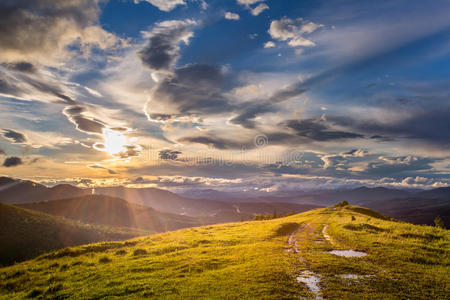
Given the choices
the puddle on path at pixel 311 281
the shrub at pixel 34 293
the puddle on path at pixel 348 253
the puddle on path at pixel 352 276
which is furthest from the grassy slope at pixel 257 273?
the puddle on path at pixel 348 253

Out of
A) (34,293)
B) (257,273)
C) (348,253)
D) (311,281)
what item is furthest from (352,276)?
(34,293)

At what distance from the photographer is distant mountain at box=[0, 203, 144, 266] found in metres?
77.6

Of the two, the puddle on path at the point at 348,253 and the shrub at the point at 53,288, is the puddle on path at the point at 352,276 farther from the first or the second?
the shrub at the point at 53,288

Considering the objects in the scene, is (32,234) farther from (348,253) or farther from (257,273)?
(348,253)

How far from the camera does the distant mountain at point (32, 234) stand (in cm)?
7756

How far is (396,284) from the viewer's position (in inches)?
586

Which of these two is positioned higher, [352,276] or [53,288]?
[352,276]

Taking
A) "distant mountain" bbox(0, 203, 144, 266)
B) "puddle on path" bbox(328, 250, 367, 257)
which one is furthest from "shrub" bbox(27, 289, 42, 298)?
"distant mountain" bbox(0, 203, 144, 266)

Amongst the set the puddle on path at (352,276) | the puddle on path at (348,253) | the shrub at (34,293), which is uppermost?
the puddle on path at (352,276)

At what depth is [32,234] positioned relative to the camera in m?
90.8

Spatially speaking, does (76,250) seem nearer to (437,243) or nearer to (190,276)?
(190,276)

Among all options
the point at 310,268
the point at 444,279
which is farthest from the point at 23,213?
the point at 444,279

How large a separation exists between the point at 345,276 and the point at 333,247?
34.8 feet

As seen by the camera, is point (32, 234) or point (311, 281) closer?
point (311, 281)
